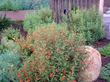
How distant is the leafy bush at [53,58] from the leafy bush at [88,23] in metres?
3.15

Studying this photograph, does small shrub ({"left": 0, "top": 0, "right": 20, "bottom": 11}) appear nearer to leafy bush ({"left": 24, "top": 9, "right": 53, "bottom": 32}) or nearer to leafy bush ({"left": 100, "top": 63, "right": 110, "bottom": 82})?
leafy bush ({"left": 24, "top": 9, "right": 53, "bottom": 32})

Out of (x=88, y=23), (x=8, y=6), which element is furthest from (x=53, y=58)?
(x=8, y=6)

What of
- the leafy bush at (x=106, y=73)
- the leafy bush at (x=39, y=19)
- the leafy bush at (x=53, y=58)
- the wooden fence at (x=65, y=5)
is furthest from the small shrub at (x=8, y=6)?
the leafy bush at (x=53, y=58)

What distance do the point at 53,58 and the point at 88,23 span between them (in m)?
3.96

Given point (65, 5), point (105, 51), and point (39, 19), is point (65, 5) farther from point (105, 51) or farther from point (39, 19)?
point (105, 51)

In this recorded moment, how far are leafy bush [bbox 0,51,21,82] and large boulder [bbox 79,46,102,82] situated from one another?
0.98 metres

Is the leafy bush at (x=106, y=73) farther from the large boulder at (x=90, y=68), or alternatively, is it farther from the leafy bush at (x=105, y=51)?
the leafy bush at (x=105, y=51)

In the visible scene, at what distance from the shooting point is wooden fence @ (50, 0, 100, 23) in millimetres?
9813

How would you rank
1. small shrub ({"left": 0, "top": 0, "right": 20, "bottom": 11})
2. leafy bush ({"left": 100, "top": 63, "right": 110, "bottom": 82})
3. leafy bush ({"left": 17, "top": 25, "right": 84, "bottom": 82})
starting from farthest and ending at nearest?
small shrub ({"left": 0, "top": 0, "right": 20, "bottom": 11}) → leafy bush ({"left": 100, "top": 63, "right": 110, "bottom": 82}) → leafy bush ({"left": 17, "top": 25, "right": 84, "bottom": 82})

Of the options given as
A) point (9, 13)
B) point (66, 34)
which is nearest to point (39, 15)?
point (9, 13)

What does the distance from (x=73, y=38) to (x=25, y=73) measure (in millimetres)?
926

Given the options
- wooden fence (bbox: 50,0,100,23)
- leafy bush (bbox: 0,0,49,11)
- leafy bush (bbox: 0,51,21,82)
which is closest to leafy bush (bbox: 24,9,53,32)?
wooden fence (bbox: 50,0,100,23)

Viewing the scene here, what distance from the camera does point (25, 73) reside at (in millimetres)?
4699

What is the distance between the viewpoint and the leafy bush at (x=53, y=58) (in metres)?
4.66
